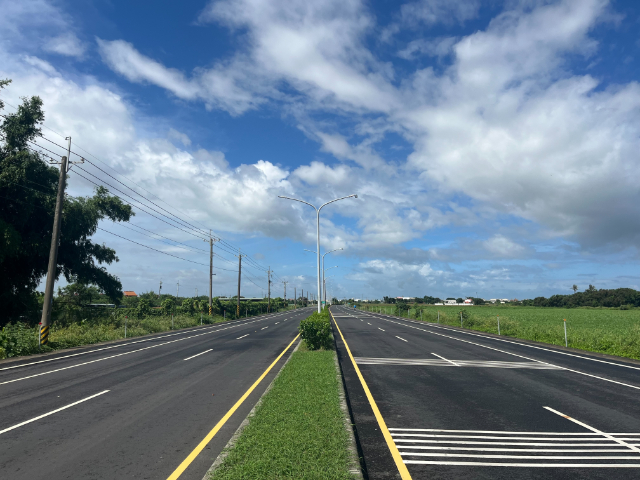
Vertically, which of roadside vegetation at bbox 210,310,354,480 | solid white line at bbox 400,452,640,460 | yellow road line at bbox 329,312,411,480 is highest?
roadside vegetation at bbox 210,310,354,480

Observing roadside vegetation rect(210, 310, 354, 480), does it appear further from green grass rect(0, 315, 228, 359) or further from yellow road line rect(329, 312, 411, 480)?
green grass rect(0, 315, 228, 359)

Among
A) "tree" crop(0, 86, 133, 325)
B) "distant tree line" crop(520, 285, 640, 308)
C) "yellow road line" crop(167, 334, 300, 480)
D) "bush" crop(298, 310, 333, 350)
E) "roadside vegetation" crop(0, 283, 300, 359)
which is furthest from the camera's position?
"distant tree line" crop(520, 285, 640, 308)

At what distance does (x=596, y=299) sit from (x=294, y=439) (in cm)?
13651

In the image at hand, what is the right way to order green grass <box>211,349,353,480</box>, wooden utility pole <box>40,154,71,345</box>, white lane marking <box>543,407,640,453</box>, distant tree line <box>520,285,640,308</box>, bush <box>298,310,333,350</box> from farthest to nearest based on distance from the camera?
1. distant tree line <box>520,285,640,308</box>
2. wooden utility pole <box>40,154,71,345</box>
3. bush <box>298,310,333,350</box>
4. white lane marking <box>543,407,640,453</box>
5. green grass <box>211,349,353,480</box>

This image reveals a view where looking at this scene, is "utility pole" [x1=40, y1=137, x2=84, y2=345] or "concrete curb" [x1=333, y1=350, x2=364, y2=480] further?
"utility pole" [x1=40, y1=137, x2=84, y2=345]

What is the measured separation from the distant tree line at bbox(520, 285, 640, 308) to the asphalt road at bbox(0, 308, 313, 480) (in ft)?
387

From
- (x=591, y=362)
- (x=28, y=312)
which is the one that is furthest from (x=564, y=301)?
(x=28, y=312)

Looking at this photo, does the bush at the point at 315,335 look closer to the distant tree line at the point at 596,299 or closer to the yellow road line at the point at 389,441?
the yellow road line at the point at 389,441

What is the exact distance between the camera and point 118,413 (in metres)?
8.22

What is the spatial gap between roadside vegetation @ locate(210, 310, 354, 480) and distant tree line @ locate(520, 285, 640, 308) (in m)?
118

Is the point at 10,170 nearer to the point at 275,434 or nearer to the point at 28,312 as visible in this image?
the point at 28,312

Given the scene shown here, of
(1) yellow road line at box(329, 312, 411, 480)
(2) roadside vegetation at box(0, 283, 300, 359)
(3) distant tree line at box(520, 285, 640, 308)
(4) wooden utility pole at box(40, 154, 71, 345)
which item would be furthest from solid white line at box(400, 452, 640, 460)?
(3) distant tree line at box(520, 285, 640, 308)

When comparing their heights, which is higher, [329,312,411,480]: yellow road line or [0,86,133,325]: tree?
[0,86,133,325]: tree

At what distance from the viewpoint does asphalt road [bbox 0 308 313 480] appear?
5585mm
